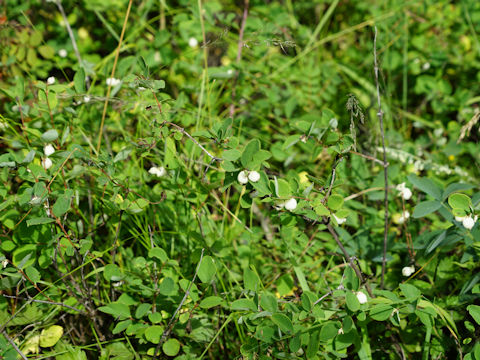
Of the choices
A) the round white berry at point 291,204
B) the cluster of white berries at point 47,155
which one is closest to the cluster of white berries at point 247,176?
the round white berry at point 291,204

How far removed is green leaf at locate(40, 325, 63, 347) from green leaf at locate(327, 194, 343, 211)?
3.34 feet

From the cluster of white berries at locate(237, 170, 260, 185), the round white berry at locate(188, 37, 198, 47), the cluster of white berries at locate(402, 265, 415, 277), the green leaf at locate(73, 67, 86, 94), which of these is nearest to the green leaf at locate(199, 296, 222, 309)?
the cluster of white berries at locate(237, 170, 260, 185)

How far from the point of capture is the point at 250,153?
119cm

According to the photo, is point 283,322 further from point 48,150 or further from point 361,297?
point 48,150

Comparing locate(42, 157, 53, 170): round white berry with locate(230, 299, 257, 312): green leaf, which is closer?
locate(230, 299, 257, 312): green leaf

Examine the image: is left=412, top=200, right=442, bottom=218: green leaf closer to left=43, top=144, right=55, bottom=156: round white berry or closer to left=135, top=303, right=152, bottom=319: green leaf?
left=135, top=303, right=152, bottom=319: green leaf

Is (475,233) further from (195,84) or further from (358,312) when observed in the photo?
(195,84)

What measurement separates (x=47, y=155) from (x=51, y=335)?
0.63 m

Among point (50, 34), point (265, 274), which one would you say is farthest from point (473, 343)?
point (50, 34)

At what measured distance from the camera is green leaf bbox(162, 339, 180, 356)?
134 cm

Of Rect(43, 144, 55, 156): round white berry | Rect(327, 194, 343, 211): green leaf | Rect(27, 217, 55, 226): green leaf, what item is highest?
Rect(43, 144, 55, 156): round white berry

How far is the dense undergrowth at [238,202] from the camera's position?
128 cm

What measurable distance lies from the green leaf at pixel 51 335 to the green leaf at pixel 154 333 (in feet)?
1.11

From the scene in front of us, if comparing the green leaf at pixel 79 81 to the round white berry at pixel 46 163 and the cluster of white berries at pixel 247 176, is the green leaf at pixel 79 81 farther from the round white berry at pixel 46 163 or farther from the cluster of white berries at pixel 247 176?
the cluster of white berries at pixel 247 176
